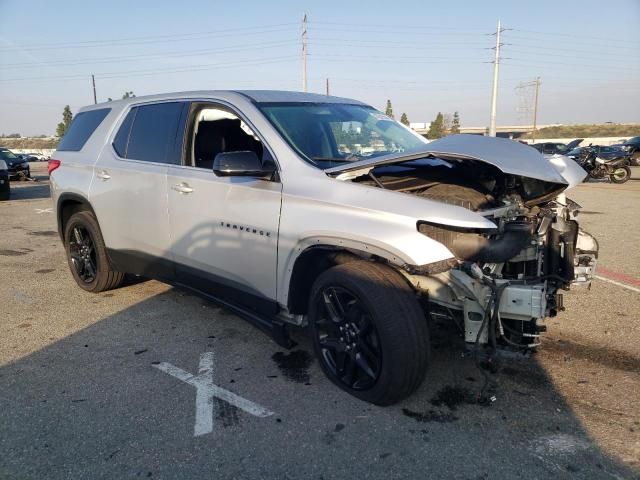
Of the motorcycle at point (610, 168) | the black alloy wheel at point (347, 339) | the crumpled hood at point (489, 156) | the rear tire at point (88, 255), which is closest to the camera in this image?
the crumpled hood at point (489, 156)

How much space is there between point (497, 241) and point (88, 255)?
4265 millimetres

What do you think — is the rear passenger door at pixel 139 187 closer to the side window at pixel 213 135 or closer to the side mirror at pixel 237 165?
the side window at pixel 213 135

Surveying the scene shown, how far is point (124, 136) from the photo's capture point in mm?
4660

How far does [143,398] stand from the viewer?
3.15 meters

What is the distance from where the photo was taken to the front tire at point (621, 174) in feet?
60.1

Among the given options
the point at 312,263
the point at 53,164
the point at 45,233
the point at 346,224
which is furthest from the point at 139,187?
the point at 45,233

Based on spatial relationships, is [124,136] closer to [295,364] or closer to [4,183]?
[295,364]

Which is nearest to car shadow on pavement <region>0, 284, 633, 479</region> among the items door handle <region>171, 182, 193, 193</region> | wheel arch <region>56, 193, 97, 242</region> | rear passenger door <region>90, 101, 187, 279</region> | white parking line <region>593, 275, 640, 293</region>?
rear passenger door <region>90, 101, 187, 279</region>

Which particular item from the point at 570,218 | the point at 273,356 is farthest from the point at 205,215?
the point at 570,218

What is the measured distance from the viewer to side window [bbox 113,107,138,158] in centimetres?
461

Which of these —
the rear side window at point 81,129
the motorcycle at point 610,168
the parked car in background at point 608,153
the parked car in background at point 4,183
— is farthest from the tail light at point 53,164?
the parked car in background at point 608,153

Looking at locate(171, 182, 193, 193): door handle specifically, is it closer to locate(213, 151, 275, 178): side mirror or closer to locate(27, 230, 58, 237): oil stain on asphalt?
locate(213, 151, 275, 178): side mirror

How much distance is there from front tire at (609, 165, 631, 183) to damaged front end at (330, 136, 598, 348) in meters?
17.5

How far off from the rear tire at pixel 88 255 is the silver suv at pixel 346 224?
1.54ft
